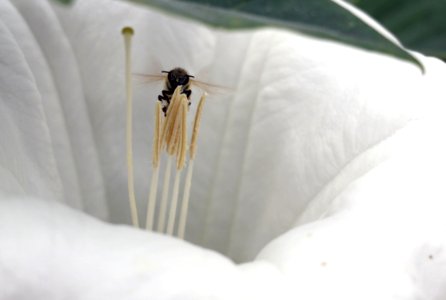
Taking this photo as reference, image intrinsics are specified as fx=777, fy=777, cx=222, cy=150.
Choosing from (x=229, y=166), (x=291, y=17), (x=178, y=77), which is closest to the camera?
(x=291, y=17)

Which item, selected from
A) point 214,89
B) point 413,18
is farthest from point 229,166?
point 413,18

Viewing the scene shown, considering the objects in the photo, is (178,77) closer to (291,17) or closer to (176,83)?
(176,83)

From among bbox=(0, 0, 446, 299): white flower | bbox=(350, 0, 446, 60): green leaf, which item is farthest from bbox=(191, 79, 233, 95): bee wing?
bbox=(350, 0, 446, 60): green leaf

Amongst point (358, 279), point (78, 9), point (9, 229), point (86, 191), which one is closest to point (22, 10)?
point (78, 9)

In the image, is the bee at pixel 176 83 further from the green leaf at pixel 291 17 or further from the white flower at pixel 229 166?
the green leaf at pixel 291 17

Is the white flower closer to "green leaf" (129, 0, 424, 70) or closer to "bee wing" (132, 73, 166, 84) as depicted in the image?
"bee wing" (132, 73, 166, 84)

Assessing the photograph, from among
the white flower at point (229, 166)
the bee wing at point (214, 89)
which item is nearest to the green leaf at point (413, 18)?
the white flower at point (229, 166)

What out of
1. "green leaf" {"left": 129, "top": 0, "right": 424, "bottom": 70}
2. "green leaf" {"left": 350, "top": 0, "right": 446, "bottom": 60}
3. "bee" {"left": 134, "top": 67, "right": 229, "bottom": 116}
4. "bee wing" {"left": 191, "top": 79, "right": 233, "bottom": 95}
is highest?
"green leaf" {"left": 129, "top": 0, "right": 424, "bottom": 70}

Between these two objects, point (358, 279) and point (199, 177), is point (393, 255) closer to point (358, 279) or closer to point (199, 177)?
point (358, 279)
